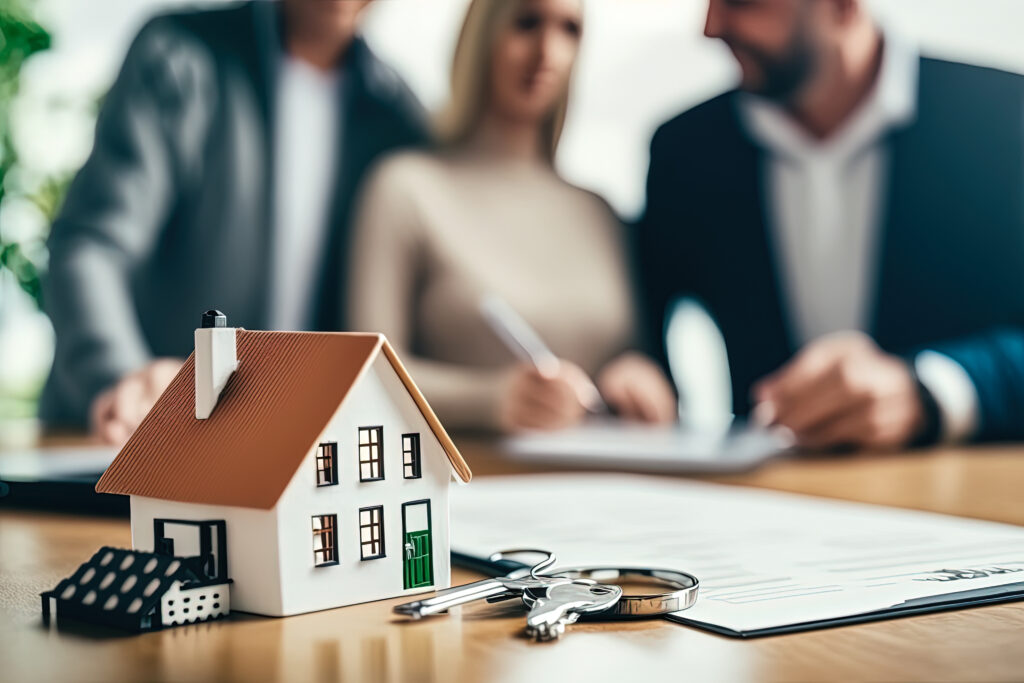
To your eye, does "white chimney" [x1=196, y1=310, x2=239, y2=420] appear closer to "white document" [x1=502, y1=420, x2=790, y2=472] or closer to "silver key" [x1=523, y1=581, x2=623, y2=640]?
"silver key" [x1=523, y1=581, x2=623, y2=640]

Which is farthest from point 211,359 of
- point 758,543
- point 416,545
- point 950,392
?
point 950,392

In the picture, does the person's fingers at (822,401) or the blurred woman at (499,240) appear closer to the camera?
the person's fingers at (822,401)

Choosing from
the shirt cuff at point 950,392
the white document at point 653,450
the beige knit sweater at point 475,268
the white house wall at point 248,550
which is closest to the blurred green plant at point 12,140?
the beige knit sweater at point 475,268

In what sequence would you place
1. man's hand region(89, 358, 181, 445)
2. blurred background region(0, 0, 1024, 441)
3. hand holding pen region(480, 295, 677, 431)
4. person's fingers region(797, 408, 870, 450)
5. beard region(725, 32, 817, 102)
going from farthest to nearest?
beard region(725, 32, 817, 102) → blurred background region(0, 0, 1024, 441) → hand holding pen region(480, 295, 677, 431) → person's fingers region(797, 408, 870, 450) → man's hand region(89, 358, 181, 445)

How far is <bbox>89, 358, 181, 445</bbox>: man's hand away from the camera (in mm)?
1556

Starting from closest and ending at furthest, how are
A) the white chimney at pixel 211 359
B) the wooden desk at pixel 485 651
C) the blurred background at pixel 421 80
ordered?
1. the wooden desk at pixel 485 651
2. the white chimney at pixel 211 359
3. the blurred background at pixel 421 80

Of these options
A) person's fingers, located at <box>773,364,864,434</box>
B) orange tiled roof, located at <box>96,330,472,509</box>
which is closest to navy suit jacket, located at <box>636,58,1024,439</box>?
person's fingers, located at <box>773,364,864,434</box>

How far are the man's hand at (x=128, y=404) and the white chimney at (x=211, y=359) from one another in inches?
37.3

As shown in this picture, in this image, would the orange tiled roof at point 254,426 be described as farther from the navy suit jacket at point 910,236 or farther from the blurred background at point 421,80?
the navy suit jacket at point 910,236

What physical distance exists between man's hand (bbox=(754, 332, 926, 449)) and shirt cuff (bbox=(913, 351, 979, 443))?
3 cm

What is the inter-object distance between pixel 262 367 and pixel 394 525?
116 mm

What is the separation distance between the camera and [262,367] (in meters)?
0.63

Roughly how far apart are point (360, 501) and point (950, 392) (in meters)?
1.44

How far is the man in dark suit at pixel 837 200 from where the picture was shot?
2.17 m
